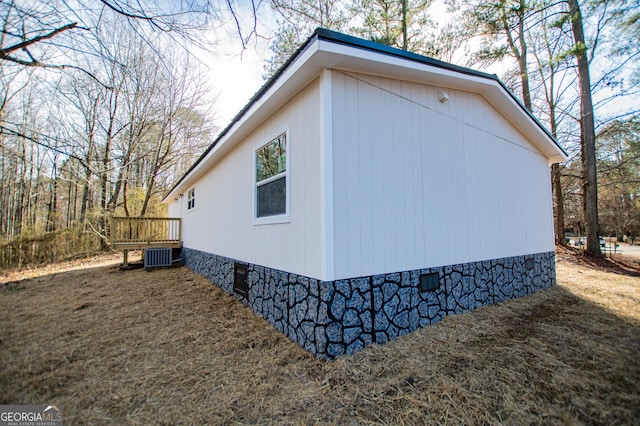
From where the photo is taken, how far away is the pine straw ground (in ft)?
6.56

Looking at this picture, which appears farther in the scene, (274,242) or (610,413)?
(274,242)

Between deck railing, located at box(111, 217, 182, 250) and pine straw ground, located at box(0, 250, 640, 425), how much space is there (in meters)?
4.22

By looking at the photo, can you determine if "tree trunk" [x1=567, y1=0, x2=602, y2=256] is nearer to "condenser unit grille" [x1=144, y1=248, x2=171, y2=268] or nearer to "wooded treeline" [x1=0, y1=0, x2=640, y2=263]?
"wooded treeline" [x1=0, y1=0, x2=640, y2=263]

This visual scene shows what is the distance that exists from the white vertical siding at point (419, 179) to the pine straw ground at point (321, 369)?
919mm

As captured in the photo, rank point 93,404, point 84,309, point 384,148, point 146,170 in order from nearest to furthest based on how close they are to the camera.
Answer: point 93,404
point 384,148
point 84,309
point 146,170

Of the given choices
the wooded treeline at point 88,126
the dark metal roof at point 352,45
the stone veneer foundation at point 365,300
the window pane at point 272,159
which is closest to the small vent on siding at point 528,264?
the stone veneer foundation at point 365,300

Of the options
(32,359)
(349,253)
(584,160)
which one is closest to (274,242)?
(349,253)

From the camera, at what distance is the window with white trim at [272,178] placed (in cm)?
375

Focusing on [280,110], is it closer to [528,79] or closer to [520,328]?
[520,328]

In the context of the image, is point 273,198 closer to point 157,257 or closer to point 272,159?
point 272,159

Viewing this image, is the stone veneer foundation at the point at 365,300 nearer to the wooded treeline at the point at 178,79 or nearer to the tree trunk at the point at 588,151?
the wooded treeline at the point at 178,79

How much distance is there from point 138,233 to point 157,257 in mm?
1107

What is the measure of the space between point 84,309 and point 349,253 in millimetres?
4605

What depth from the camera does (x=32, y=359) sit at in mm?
2801
